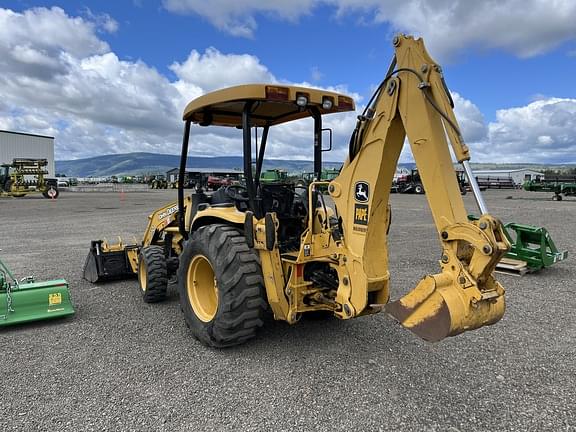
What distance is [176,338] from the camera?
168 inches

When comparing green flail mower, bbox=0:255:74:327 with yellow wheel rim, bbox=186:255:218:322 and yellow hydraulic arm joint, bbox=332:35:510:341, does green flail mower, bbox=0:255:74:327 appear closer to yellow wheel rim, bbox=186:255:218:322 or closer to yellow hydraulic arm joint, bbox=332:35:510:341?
yellow wheel rim, bbox=186:255:218:322

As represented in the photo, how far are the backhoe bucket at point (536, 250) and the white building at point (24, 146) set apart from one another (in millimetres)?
61027

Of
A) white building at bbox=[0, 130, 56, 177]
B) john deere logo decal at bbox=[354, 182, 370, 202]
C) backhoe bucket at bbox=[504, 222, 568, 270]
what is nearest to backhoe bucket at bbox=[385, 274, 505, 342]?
john deere logo decal at bbox=[354, 182, 370, 202]

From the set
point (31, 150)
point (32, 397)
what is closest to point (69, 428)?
point (32, 397)

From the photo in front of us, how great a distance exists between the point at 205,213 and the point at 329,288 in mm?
1544

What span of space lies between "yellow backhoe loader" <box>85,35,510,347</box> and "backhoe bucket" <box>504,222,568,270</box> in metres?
4.65

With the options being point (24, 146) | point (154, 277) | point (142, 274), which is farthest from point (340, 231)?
point (24, 146)

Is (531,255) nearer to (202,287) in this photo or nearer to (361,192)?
(361,192)

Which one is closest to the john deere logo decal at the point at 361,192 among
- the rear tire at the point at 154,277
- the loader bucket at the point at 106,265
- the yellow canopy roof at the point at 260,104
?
the yellow canopy roof at the point at 260,104

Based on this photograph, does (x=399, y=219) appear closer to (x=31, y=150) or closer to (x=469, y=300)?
(x=469, y=300)

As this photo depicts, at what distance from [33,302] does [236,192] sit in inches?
97.0

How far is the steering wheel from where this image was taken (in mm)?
4433

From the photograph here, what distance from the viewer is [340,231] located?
3.60 m

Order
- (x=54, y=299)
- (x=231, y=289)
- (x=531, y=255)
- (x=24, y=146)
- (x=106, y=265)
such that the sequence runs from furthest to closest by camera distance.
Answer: (x=24, y=146)
(x=531, y=255)
(x=106, y=265)
(x=54, y=299)
(x=231, y=289)
